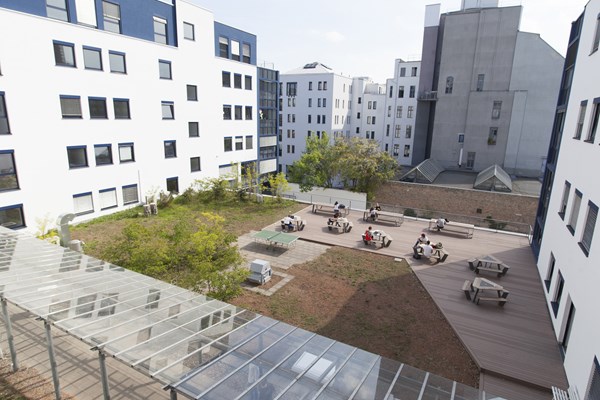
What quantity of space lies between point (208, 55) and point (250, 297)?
2308 cm

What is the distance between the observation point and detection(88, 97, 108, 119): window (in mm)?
21047

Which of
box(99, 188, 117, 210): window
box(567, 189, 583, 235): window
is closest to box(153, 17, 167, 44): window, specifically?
box(99, 188, 117, 210): window

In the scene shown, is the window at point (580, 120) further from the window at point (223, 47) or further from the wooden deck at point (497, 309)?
the window at point (223, 47)

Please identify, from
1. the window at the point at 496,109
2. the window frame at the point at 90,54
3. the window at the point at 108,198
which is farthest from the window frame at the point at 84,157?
the window at the point at 496,109

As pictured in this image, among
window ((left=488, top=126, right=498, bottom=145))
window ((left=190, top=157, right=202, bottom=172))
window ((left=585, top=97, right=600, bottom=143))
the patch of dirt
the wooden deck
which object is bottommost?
the patch of dirt

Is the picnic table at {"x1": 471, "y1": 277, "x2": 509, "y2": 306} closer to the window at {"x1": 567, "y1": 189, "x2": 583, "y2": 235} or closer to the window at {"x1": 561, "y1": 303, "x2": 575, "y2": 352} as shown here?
the window at {"x1": 561, "y1": 303, "x2": 575, "y2": 352}

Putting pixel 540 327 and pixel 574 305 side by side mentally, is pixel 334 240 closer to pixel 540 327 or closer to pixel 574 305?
pixel 540 327

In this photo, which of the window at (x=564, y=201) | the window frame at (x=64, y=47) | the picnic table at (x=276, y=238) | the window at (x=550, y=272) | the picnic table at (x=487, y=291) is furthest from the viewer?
the window frame at (x=64, y=47)

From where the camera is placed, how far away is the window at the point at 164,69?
25.2 meters

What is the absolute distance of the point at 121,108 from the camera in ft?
74.8

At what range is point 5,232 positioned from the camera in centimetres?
1324

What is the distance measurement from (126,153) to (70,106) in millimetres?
4480

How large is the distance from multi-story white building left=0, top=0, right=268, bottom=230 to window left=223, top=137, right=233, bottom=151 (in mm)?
188

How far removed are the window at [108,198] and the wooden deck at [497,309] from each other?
13.1 m
